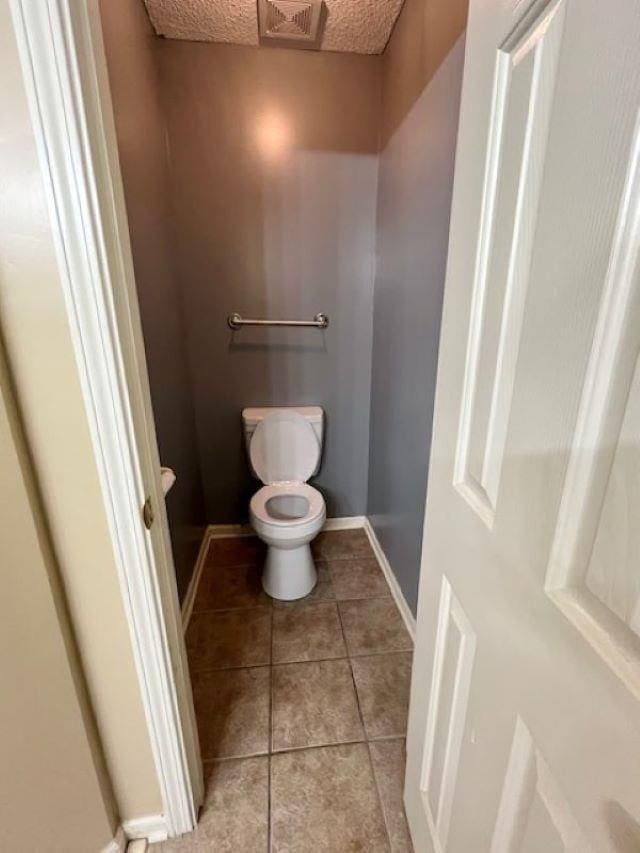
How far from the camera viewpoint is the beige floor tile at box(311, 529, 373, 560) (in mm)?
2172

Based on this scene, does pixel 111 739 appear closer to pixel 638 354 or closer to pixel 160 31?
pixel 638 354

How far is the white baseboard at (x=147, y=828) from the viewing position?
1.00 m

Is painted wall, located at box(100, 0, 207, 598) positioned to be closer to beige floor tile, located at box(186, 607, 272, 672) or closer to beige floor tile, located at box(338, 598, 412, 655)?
beige floor tile, located at box(186, 607, 272, 672)

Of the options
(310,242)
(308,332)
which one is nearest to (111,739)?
(308,332)

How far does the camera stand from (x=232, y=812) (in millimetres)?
1076

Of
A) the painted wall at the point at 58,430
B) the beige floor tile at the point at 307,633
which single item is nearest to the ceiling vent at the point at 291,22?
the painted wall at the point at 58,430

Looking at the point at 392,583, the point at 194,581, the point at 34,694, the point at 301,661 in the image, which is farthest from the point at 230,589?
the point at 34,694

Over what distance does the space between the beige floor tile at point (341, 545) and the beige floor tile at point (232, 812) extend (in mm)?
1046

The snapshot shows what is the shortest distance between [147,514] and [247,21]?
196cm

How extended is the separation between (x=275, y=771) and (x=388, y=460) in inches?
49.1

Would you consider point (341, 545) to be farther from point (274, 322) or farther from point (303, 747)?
point (274, 322)

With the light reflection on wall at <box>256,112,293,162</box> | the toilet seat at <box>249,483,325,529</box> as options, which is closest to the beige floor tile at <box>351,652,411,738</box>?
the toilet seat at <box>249,483,325,529</box>

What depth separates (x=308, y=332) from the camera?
2.07m

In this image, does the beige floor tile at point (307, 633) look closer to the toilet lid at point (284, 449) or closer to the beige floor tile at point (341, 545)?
the beige floor tile at point (341, 545)
